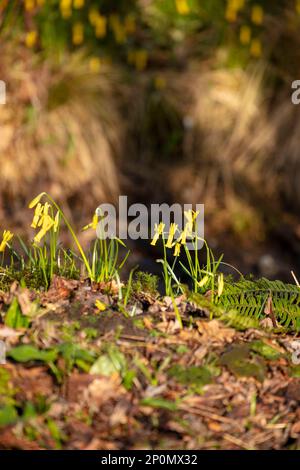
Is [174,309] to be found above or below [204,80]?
below

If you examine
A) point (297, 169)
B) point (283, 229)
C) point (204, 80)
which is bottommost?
point (283, 229)

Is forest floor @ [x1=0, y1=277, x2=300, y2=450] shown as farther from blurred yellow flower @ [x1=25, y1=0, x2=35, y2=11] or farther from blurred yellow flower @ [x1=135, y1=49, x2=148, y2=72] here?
blurred yellow flower @ [x1=135, y1=49, x2=148, y2=72]

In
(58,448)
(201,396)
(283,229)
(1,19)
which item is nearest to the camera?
(58,448)

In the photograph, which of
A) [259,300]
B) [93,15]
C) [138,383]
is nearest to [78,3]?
[93,15]

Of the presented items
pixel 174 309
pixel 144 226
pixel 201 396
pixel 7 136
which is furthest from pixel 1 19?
pixel 201 396

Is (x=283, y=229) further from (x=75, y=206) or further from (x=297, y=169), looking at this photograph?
(x=75, y=206)

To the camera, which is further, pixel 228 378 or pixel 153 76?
pixel 153 76

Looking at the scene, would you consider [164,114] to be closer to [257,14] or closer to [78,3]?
[257,14]
